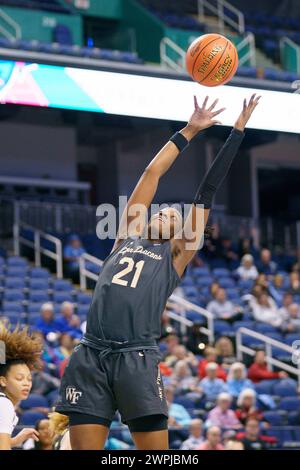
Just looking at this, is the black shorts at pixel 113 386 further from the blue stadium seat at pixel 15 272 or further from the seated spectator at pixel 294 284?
the seated spectator at pixel 294 284

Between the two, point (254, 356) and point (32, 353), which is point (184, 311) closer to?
point (254, 356)

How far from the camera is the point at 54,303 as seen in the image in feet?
47.9

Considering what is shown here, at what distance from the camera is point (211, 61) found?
6078mm

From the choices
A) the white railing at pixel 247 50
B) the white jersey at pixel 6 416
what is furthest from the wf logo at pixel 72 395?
the white railing at pixel 247 50

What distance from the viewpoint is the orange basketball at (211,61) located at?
19.6 ft

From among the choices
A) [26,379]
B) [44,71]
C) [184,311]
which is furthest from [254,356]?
[26,379]

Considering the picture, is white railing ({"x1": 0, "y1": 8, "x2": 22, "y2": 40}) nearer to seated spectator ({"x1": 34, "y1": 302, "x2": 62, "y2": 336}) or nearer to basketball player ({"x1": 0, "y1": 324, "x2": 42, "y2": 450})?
seated spectator ({"x1": 34, "y1": 302, "x2": 62, "y2": 336})

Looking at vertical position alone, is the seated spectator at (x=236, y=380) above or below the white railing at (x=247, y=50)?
below

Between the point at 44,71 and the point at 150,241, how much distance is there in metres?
8.96

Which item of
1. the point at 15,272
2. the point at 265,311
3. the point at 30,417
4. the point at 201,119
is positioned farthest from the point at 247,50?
the point at 201,119

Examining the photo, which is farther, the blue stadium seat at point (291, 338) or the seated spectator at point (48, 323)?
the blue stadium seat at point (291, 338)

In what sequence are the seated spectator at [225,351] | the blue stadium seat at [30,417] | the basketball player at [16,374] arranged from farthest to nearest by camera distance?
the seated spectator at [225,351]
the blue stadium seat at [30,417]
the basketball player at [16,374]

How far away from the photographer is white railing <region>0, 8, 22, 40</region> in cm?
1766

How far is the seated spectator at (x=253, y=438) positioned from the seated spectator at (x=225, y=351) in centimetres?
240
